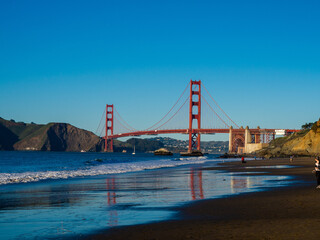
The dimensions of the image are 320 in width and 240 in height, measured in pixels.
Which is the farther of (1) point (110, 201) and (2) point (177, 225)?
(1) point (110, 201)

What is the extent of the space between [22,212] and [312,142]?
215 ft

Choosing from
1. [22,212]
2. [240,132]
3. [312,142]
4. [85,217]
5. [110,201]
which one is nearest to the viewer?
[85,217]

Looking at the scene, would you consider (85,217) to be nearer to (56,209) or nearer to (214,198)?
(56,209)

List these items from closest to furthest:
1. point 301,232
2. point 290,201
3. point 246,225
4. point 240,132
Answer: point 301,232
point 246,225
point 290,201
point 240,132

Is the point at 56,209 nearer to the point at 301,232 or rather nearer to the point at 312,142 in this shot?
the point at 301,232

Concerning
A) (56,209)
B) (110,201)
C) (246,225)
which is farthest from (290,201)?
(56,209)

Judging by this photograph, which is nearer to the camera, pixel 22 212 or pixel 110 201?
pixel 22 212

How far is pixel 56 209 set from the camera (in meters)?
10.9

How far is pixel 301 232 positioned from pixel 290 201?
440 centimetres

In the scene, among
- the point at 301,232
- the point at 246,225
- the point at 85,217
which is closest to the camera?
the point at 301,232

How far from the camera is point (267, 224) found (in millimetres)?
7996

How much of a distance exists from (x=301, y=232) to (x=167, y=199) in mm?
6084

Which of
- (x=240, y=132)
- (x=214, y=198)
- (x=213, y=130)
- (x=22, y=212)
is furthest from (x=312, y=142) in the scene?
(x=22, y=212)

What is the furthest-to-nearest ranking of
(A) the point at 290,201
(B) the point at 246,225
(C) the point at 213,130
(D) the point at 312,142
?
(C) the point at 213,130 → (D) the point at 312,142 → (A) the point at 290,201 → (B) the point at 246,225
